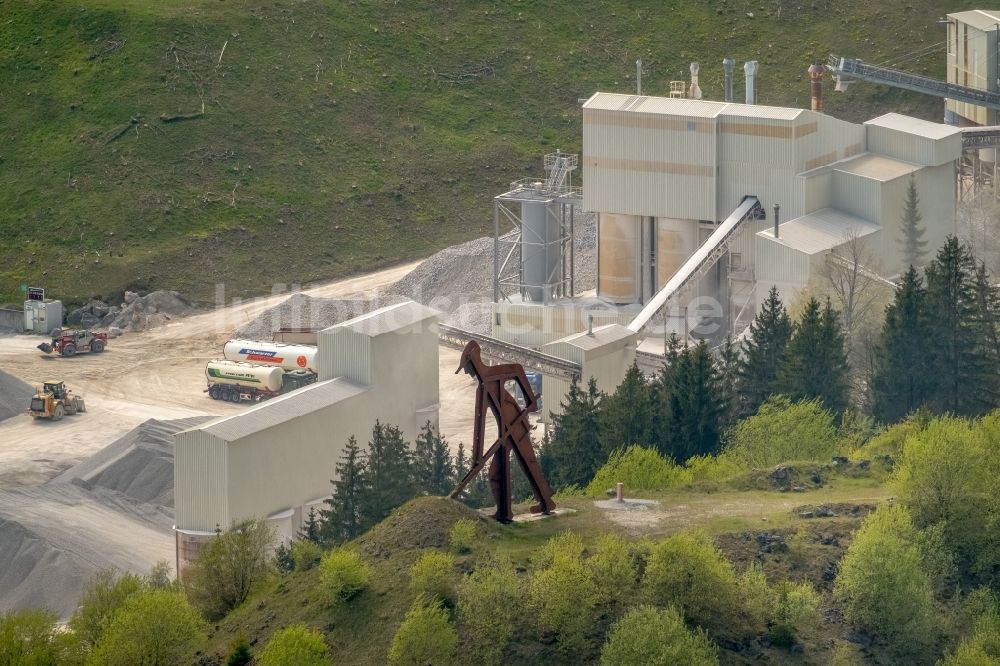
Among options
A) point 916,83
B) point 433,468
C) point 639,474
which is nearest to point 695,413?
point 639,474

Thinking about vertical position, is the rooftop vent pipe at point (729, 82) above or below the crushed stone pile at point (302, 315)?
above

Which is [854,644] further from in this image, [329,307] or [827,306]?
[329,307]

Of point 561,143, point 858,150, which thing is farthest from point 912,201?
point 561,143

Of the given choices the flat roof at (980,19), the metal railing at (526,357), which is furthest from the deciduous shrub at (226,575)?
the flat roof at (980,19)

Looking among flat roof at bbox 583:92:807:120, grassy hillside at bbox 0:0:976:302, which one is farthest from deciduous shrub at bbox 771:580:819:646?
grassy hillside at bbox 0:0:976:302

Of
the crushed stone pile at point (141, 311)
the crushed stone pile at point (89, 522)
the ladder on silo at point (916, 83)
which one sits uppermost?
the ladder on silo at point (916, 83)

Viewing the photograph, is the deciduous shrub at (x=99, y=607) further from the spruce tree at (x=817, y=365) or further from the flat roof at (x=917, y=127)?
the flat roof at (x=917, y=127)

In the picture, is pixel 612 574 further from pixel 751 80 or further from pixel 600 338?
pixel 751 80
